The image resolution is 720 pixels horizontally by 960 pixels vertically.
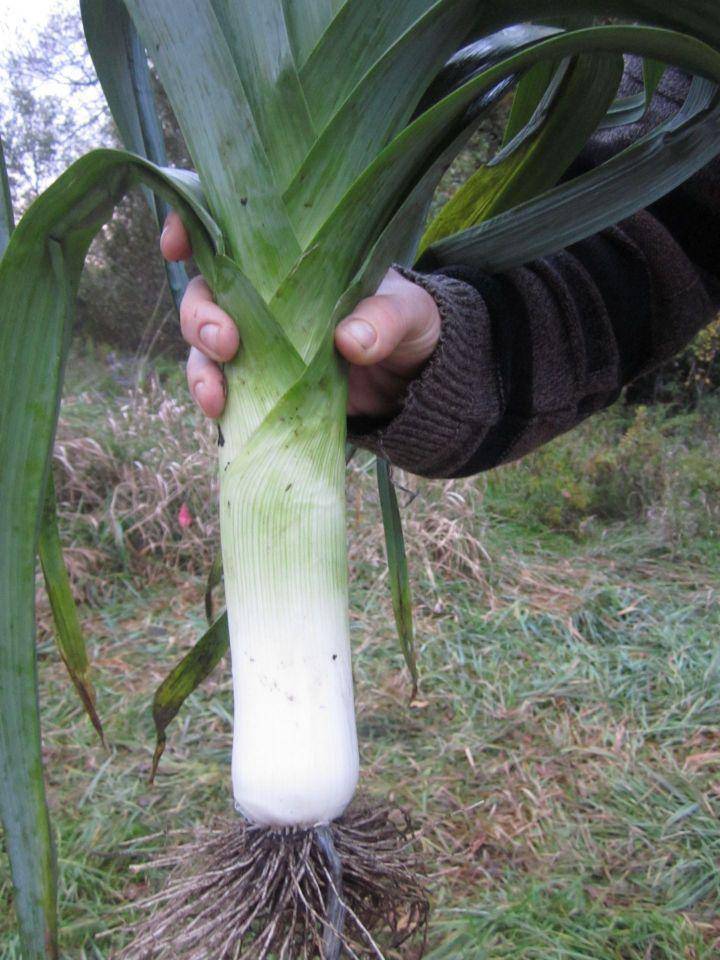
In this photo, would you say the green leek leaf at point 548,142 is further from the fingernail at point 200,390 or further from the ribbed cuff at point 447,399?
the fingernail at point 200,390

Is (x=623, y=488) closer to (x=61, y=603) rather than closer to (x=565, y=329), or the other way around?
(x=565, y=329)

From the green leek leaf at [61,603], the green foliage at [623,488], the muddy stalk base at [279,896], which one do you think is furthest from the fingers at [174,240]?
the green foliage at [623,488]

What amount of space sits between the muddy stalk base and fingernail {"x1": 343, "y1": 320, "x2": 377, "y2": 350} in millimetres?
367

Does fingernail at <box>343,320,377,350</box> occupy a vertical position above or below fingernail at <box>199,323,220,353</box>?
below

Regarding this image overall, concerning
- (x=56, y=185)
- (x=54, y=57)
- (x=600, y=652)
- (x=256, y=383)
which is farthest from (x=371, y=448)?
(x=54, y=57)

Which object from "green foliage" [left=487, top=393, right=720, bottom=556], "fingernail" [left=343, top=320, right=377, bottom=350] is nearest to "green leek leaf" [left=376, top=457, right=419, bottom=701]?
"fingernail" [left=343, top=320, right=377, bottom=350]

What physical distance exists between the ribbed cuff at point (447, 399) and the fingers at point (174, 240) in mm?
199

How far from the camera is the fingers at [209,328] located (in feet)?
1.90

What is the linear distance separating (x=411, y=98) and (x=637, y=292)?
1.65ft

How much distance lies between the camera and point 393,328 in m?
0.62

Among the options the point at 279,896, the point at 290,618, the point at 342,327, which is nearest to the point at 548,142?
the point at 342,327

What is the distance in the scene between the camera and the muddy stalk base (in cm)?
61

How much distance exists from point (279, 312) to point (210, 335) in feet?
0.18

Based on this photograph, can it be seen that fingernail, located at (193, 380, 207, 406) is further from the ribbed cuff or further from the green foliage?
the green foliage
